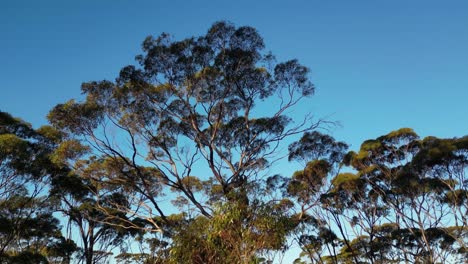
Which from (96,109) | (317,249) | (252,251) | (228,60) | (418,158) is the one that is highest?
(228,60)

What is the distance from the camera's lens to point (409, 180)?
19.5 meters

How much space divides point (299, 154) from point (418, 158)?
530 centimetres

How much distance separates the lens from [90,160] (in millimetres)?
16938

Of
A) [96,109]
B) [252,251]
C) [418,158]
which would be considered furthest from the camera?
[418,158]

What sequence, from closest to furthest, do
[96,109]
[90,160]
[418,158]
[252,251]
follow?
[252,251]
[96,109]
[90,160]
[418,158]

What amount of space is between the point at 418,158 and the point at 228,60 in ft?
31.0

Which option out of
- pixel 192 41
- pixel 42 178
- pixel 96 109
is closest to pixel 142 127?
pixel 96 109

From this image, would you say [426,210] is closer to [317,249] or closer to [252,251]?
[317,249]

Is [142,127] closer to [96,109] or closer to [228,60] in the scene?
[96,109]

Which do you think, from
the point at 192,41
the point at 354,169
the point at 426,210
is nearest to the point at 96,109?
the point at 192,41

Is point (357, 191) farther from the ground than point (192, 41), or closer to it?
closer to it

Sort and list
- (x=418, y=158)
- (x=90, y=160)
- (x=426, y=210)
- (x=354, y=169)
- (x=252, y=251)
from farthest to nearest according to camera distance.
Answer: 1. (x=354, y=169)
2. (x=426, y=210)
3. (x=418, y=158)
4. (x=90, y=160)
5. (x=252, y=251)

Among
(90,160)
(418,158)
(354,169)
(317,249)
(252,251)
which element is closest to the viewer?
(252,251)

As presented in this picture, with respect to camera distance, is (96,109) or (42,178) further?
(42,178)
